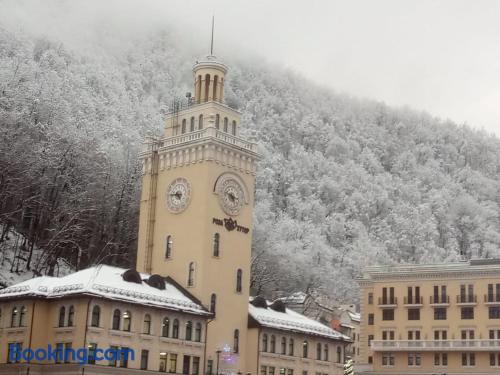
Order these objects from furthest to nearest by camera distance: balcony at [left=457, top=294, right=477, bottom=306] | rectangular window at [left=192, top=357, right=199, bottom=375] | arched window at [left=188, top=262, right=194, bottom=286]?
balcony at [left=457, top=294, right=477, bottom=306] → arched window at [left=188, top=262, right=194, bottom=286] → rectangular window at [left=192, top=357, right=199, bottom=375]

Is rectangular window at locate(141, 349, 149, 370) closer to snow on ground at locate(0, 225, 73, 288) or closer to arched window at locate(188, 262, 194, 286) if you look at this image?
arched window at locate(188, 262, 194, 286)

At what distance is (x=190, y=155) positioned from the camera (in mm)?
74750

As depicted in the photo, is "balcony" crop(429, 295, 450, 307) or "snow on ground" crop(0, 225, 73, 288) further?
"balcony" crop(429, 295, 450, 307)

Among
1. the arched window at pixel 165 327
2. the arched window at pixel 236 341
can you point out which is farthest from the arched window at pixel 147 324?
the arched window at pixel 236 341

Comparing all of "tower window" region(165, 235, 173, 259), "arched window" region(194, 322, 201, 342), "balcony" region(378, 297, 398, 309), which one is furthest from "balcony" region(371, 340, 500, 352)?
"arched window" region(194, 322, 201, 342)

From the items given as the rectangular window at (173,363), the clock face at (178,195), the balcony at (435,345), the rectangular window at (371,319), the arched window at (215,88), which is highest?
the arched window at (215,88)

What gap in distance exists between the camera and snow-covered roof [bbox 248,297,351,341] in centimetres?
7475

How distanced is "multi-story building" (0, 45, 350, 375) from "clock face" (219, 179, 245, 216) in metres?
0.11

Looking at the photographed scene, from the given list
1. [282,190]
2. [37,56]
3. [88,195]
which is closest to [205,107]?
[88,195]

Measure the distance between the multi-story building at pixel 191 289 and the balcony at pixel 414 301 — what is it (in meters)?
20.9

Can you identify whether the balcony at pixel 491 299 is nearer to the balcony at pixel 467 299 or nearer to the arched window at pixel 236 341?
the balcony at pixel 467 299

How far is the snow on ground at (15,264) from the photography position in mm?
83875

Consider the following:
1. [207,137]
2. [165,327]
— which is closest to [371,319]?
[207,137]

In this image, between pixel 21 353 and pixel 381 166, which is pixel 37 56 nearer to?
pixel 21 353
